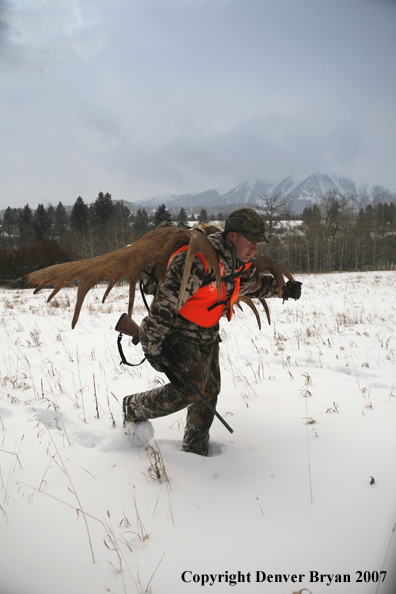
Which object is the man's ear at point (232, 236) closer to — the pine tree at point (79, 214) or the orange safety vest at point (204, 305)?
the orange safety vest at point (204, 305)

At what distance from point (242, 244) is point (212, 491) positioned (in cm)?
179

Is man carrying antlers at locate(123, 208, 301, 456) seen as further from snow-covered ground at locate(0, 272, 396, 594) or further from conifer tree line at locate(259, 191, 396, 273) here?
conifer tree line at locate(259, 191, 396, 273)

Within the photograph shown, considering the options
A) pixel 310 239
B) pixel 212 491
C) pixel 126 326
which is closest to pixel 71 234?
pixel 310 239

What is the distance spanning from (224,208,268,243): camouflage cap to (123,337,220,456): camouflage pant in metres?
1.00

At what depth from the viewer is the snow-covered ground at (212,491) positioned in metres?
1.36

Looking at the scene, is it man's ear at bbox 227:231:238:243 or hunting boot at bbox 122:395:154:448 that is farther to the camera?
hunting boot at bbox 122:395:154:448

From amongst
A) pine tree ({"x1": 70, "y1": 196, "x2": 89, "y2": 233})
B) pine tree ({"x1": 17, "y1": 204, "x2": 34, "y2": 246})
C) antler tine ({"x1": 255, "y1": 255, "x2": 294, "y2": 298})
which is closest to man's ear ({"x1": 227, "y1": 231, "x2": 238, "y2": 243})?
antler tine ({"x1": 255, "y1": 255, "x2": 294, "y2": 298})

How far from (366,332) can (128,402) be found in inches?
204

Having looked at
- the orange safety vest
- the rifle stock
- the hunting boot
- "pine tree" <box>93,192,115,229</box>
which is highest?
"pine tree" <box>93,192,115,229</box>

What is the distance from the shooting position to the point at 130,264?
2074 millimetres

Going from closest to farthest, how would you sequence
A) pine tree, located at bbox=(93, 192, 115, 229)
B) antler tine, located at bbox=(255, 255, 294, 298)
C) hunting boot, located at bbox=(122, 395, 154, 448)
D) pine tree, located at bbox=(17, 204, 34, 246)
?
hunting boot, located at bbox=(122, 395, 154, 448), antler tine, located at bbox=(255, 255, 294, 298), pine tree, located at bbox=(17, 204, 34, 246), pine tree, located at bbox=(93, 192, 115, 229)

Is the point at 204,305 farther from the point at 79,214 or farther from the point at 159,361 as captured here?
the point at 79,214

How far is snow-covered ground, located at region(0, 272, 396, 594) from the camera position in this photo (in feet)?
4.47

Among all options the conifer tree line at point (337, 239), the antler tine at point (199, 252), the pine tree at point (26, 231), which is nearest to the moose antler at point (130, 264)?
the antler tine at point (199, 252)
